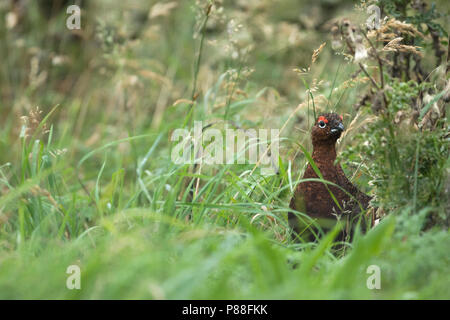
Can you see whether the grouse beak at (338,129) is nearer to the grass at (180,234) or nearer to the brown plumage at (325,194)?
the brown plumage at (325,194)

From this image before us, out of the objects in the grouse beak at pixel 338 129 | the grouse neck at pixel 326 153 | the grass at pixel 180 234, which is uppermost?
the grouse beak at pixel 338 129

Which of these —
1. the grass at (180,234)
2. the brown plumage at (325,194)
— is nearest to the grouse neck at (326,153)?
the brown plumage at (325,194)

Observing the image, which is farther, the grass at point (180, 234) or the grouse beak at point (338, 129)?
the grouse beak at point (338, 129)

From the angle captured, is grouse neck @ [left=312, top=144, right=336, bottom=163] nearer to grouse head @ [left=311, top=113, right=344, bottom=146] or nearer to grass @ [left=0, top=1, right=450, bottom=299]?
grouse head @ [left=311, top=113, right=344, bottom=146]

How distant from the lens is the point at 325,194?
2234 millimetres

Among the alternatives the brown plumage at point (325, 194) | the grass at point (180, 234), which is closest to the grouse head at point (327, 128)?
the brown plumage at point (325, 194)

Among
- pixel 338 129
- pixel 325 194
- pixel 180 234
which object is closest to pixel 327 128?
pixel 338 129

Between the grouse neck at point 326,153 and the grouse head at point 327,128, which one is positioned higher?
the grouse head at point 327,128

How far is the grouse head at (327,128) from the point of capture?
222 cm

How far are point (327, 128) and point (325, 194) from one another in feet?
1.03

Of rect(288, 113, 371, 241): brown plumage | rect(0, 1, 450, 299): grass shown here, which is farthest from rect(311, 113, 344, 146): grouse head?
rect(0, 1, 450, 299): grass

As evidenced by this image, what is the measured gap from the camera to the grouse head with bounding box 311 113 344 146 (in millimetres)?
2217

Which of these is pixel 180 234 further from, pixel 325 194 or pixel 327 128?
pixel 327 128
